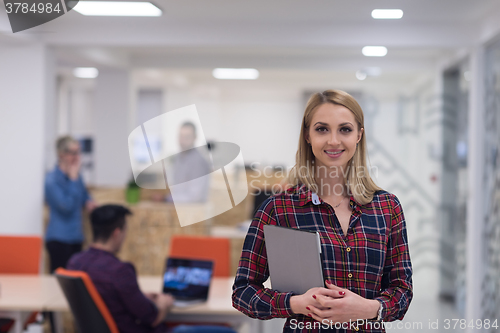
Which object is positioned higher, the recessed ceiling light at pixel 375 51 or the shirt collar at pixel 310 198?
the recessed ceiling light at pixel 375 51

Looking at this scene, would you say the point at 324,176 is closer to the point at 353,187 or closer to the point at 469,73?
the point at 353,187

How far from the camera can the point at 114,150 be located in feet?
18.1

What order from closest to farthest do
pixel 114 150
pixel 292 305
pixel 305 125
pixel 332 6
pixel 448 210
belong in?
pixel 292 305, pixel 305 125, pixel 332 6, pixel 448 210, pixel 114 150

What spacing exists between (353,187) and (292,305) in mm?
319

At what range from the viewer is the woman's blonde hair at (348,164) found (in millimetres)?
1189

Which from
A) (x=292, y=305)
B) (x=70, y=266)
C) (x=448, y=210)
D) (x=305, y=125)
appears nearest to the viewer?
(x=292, y=305)

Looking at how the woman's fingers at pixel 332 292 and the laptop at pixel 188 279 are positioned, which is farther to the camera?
the laptop at pixel 188 279

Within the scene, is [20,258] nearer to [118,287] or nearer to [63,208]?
[63,208]

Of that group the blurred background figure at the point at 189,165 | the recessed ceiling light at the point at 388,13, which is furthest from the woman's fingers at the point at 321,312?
the recessed ceiling light at the point at 388,13

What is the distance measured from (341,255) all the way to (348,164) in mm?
232

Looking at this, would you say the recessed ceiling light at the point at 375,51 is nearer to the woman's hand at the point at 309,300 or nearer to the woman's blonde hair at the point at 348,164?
the woman's blonde hair at the point at 348,164

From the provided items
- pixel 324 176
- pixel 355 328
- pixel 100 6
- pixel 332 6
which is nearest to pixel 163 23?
pixel 100 6

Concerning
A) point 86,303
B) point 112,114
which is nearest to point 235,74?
point 112,114

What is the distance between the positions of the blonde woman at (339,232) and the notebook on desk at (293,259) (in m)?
0.03
